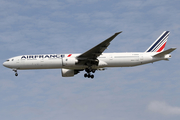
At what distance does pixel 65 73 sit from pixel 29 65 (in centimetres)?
590

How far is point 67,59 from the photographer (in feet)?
114

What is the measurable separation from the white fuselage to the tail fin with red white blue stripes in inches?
81.6

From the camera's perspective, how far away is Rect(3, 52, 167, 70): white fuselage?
35.2 meters

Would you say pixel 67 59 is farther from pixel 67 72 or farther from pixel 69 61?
pixel 67 72

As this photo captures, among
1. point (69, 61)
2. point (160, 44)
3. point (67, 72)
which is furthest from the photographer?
point (67, 72)

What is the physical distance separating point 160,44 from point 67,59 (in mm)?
12929

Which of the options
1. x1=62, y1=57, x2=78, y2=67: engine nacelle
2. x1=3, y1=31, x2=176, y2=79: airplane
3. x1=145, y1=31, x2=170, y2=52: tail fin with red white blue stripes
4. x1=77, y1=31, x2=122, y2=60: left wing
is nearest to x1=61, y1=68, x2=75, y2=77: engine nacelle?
x1=3, y1=31, x2=176, y2=79: airplane

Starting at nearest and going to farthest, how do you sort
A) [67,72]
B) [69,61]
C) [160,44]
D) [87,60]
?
[69,61] < [87,60] < [160,44] < [67,72]

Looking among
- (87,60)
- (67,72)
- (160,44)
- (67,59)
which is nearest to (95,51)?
(87,60)

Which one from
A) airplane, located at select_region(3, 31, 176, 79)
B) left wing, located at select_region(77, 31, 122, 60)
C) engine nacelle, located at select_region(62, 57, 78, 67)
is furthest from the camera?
airplane, located at select_region(3, 31, 176, 79)

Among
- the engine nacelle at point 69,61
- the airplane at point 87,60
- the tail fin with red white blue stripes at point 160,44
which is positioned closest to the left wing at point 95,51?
the airplane at point 87,60

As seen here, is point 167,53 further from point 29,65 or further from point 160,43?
point 29,65

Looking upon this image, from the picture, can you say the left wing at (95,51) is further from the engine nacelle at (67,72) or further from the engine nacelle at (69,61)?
the engine nacelle at (67,72)

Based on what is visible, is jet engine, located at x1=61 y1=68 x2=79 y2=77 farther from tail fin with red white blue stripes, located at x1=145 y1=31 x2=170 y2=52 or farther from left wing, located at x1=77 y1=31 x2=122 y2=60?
tail fin with red white blue stripes, located at x1=145 y1=31 x2=170 y2=52
